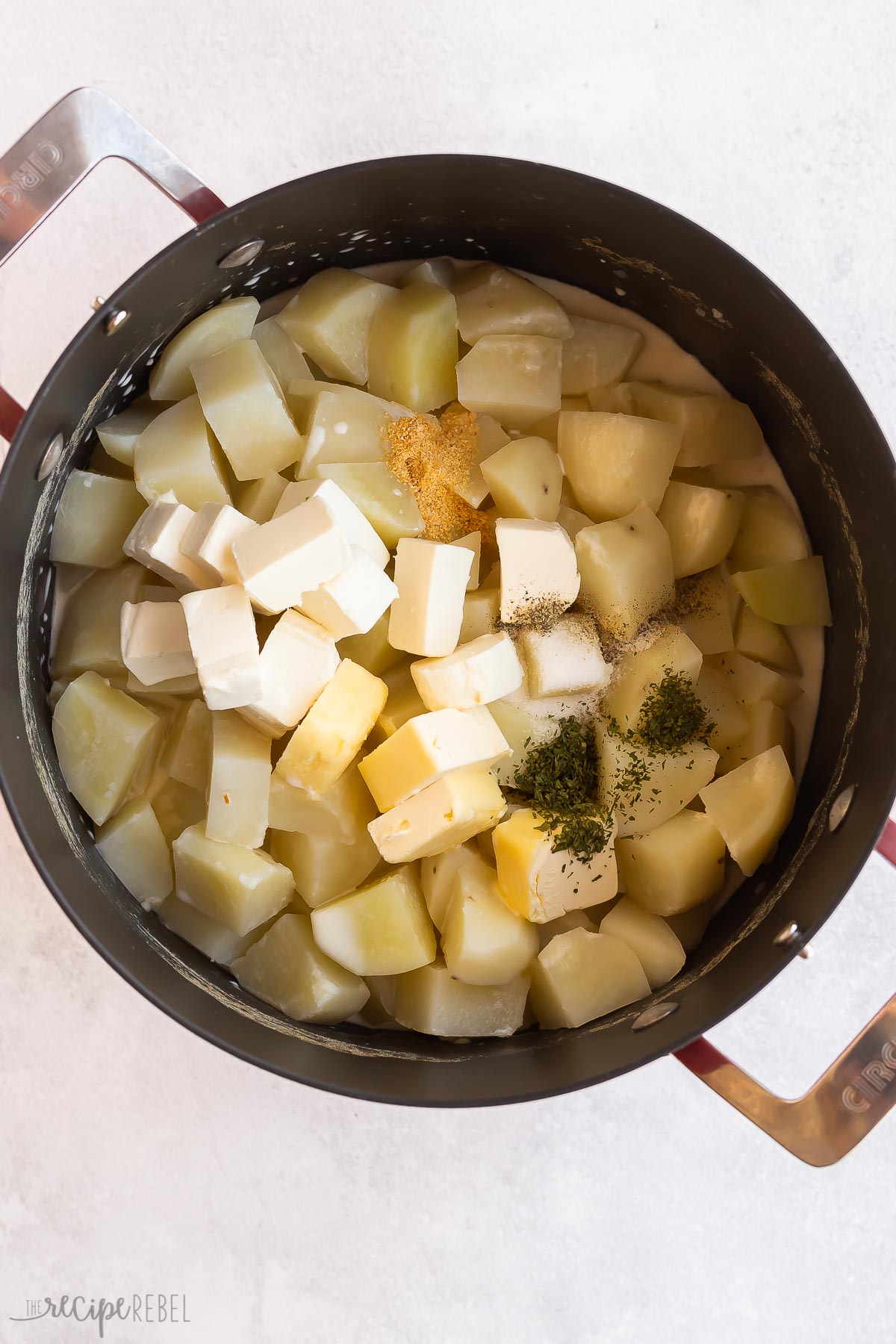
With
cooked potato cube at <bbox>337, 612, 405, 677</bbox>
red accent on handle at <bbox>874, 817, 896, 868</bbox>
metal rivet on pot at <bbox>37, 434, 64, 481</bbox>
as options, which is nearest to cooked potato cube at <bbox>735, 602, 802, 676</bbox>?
red accent on handle at <bbox>874, 817, 896, 868</bbox>

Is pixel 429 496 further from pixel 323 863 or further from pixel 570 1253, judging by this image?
pixel 570 1253

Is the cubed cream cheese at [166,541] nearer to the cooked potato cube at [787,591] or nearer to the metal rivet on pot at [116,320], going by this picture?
the metal rivet on pot at [116,320]

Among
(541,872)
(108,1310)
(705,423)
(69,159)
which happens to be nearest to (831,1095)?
(541,872)

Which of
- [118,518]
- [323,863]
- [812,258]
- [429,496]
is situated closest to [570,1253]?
[323,863]

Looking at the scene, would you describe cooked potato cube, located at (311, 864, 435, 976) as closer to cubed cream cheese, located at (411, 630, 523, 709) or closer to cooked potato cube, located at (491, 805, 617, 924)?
cooked potato cube, located at (491, 805, 617, 924)

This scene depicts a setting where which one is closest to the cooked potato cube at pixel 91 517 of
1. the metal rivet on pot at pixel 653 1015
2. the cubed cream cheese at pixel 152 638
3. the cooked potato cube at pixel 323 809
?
the cubed cream cheese at pixel 152 638

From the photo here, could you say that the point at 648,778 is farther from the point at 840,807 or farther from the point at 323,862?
the point at 323,862
